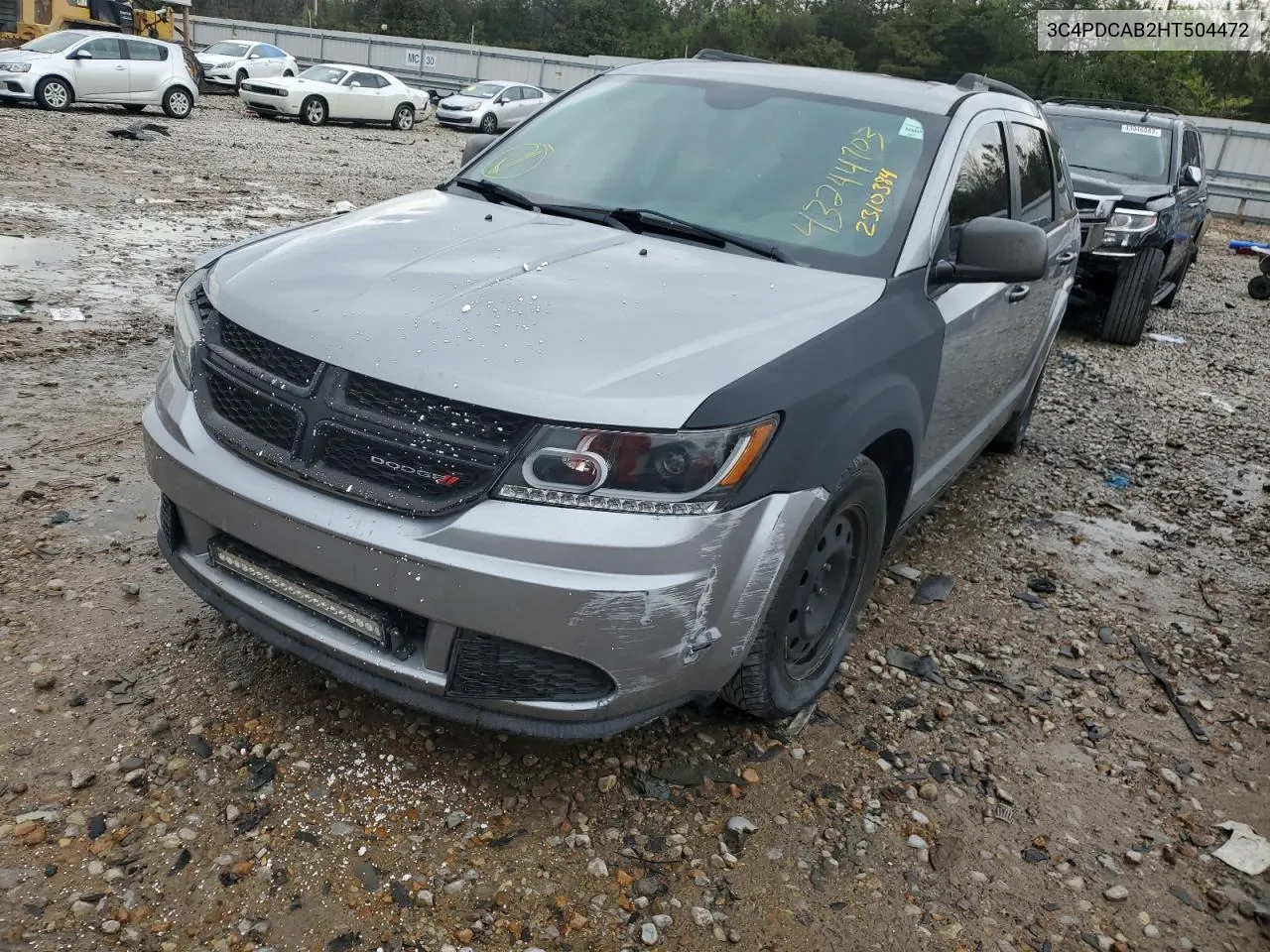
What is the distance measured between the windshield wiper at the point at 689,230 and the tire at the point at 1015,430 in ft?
8.69

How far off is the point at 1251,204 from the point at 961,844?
25740 millimetres

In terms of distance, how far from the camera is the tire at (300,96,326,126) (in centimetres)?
2133

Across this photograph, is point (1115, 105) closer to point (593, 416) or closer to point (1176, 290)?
point (1176, 290)

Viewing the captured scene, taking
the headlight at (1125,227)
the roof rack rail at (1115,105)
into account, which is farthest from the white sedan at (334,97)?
the headlight at (1125,227)

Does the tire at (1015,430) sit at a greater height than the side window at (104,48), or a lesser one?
lesser

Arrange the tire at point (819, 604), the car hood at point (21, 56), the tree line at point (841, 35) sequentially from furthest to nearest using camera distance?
1. the tree line at point (841, 35)
2. the car hood at point (21, 56)
3. the tire at point (819, 604)

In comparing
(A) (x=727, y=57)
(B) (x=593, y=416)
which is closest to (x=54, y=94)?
(A) (x=727, y=57)

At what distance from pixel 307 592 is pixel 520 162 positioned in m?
1.93

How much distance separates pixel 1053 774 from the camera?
9.73 feet

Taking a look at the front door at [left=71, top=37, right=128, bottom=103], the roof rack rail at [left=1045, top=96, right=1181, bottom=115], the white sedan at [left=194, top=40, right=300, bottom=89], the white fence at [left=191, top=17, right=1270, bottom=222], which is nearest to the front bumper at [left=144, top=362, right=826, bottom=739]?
the roof rack rail at [left=1045, top=96, right=1181, bottom=115]

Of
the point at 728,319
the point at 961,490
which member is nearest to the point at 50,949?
the point at 728,319

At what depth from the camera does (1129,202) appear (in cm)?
854

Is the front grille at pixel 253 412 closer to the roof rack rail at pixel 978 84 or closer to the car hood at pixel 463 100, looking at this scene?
the roof rack rail at pixel 978 84

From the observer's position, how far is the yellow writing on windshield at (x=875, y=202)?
3.10 m
